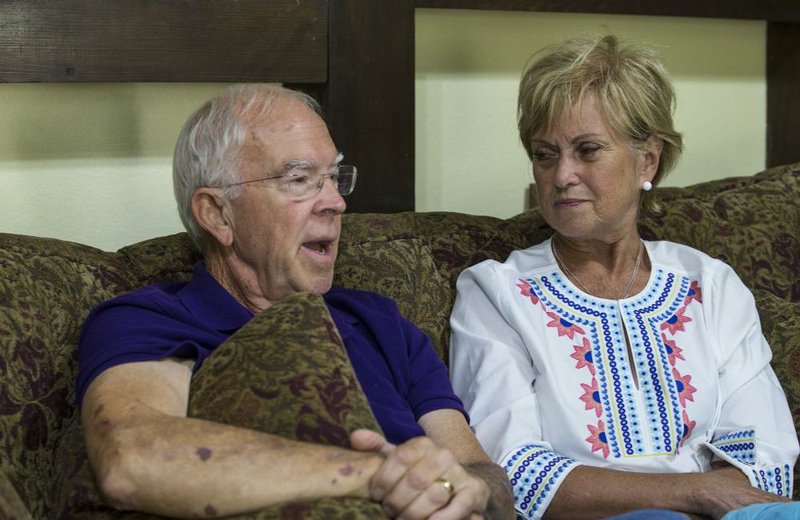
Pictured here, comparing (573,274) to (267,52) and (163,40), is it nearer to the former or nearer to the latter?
(267,52)

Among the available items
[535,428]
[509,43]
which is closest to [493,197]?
[509,43]

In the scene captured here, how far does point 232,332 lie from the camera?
2.02m

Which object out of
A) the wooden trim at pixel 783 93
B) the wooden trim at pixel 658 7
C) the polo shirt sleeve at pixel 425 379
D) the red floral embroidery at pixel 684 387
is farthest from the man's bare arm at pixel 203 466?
the wooden trim at pixel 783 93

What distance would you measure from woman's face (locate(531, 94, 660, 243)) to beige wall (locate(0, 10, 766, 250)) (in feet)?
1.21

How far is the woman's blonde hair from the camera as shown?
2352 millimetres

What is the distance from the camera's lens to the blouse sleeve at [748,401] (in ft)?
7.45

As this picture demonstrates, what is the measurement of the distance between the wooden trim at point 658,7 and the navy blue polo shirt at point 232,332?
976mm

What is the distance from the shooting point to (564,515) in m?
2.15

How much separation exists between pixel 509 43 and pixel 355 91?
67cm

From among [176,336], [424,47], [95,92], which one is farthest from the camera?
[424,47]

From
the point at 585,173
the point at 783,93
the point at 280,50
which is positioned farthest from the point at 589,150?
the point at 783,93

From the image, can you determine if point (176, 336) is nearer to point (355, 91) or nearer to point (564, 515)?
point (564, 515)

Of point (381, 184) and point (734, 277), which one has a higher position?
point (381, 184)

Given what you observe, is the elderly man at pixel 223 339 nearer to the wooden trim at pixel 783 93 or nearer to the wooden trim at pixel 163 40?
the wooden trim at pixel 163 40
